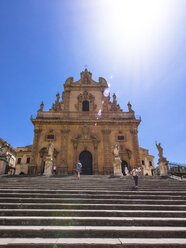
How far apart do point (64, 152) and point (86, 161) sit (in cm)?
283

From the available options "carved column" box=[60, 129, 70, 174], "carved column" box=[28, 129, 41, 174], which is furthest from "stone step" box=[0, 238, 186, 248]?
"carved column" box=[28, 129, 41, 174]

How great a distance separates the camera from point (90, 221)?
4250 millimetres

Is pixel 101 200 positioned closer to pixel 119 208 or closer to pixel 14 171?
pixel 119 208

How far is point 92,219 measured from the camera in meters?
4.26

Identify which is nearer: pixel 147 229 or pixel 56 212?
pixel 147 229

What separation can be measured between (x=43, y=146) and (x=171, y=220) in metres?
17.0

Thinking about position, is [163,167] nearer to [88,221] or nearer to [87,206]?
[87,206]

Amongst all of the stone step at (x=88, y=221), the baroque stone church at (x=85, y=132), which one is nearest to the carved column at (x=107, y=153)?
the baroque stone church at (x=85, y=132)

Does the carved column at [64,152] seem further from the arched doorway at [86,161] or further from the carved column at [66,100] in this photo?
the carved column at [66,100]

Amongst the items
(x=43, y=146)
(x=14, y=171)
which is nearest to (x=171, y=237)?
(x=43, y=146)

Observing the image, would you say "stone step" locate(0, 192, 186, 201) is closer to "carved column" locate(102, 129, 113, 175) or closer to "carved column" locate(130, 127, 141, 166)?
"carved column" locate(102, 129, 113, 175)

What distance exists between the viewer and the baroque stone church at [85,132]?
61.4ft

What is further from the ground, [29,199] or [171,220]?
[29,199]

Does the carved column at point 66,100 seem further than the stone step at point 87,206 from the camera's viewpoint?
Yes
